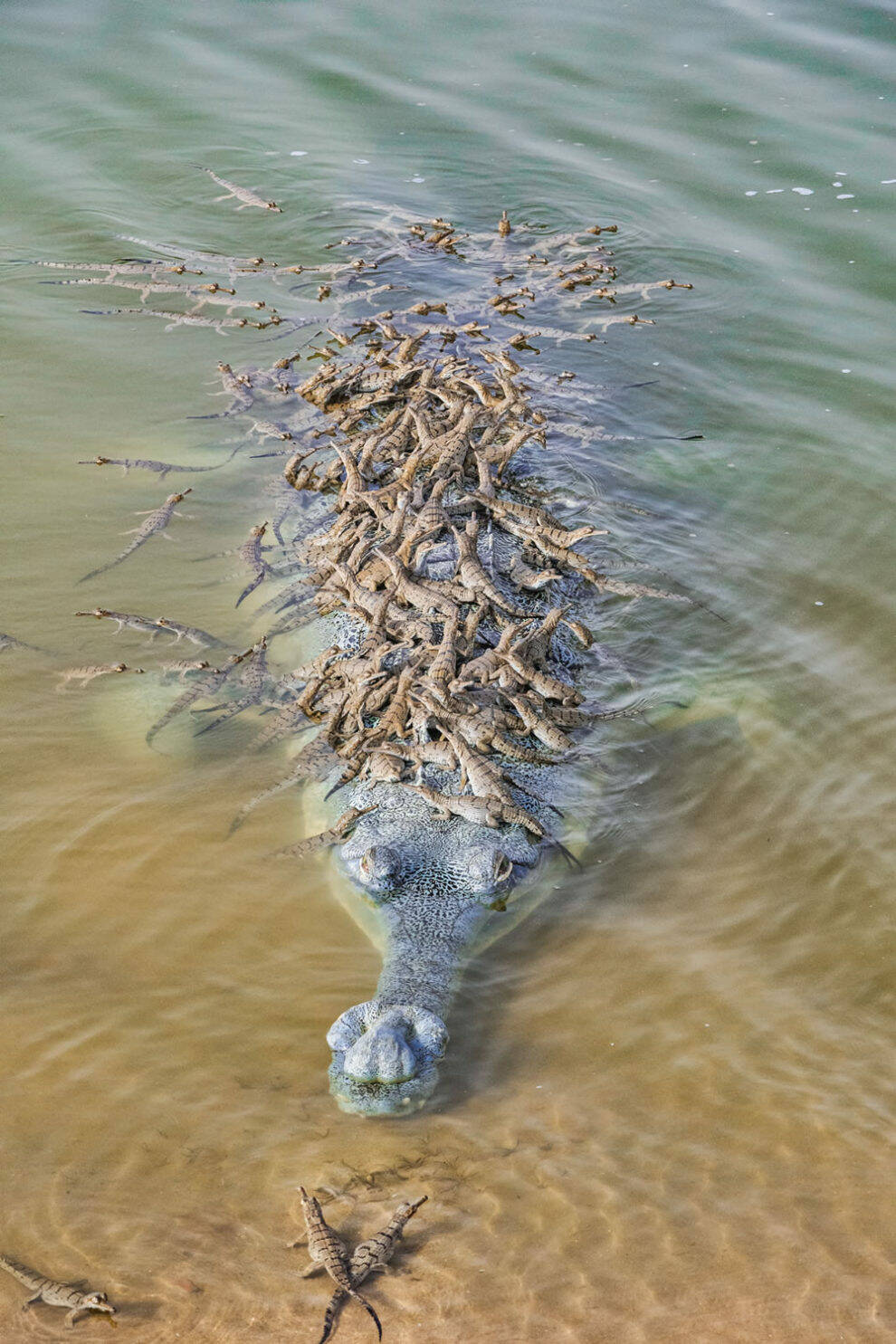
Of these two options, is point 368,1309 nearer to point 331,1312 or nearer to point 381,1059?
point 331,1312

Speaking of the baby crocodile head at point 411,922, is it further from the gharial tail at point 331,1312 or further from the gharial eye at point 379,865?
the gharial tail at point 331,1312

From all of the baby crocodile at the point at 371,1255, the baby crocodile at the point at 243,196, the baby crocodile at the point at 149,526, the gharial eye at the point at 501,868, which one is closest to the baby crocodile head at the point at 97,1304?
the baby crocodile at the point at 371,1255

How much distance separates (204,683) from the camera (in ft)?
19.0

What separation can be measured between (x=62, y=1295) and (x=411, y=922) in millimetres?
1588

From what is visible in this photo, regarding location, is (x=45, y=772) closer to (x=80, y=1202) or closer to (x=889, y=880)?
(x=80, y=1202)

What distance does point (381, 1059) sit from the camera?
360 cm

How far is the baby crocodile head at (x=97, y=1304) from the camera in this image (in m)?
3.09

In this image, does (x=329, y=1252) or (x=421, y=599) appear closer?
(x=329, y=1252)

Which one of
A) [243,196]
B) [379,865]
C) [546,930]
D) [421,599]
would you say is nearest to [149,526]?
[421,599]

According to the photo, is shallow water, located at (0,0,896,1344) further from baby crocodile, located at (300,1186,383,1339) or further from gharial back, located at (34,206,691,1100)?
gharial back, located at (34,206,691,1100)

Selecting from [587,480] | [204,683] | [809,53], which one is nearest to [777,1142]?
[204,683]

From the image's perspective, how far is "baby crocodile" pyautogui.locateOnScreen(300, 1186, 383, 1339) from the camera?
3.11 meters

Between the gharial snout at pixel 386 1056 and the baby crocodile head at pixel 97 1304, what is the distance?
0.83 meters

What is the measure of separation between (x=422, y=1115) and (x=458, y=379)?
5037 millimetres
